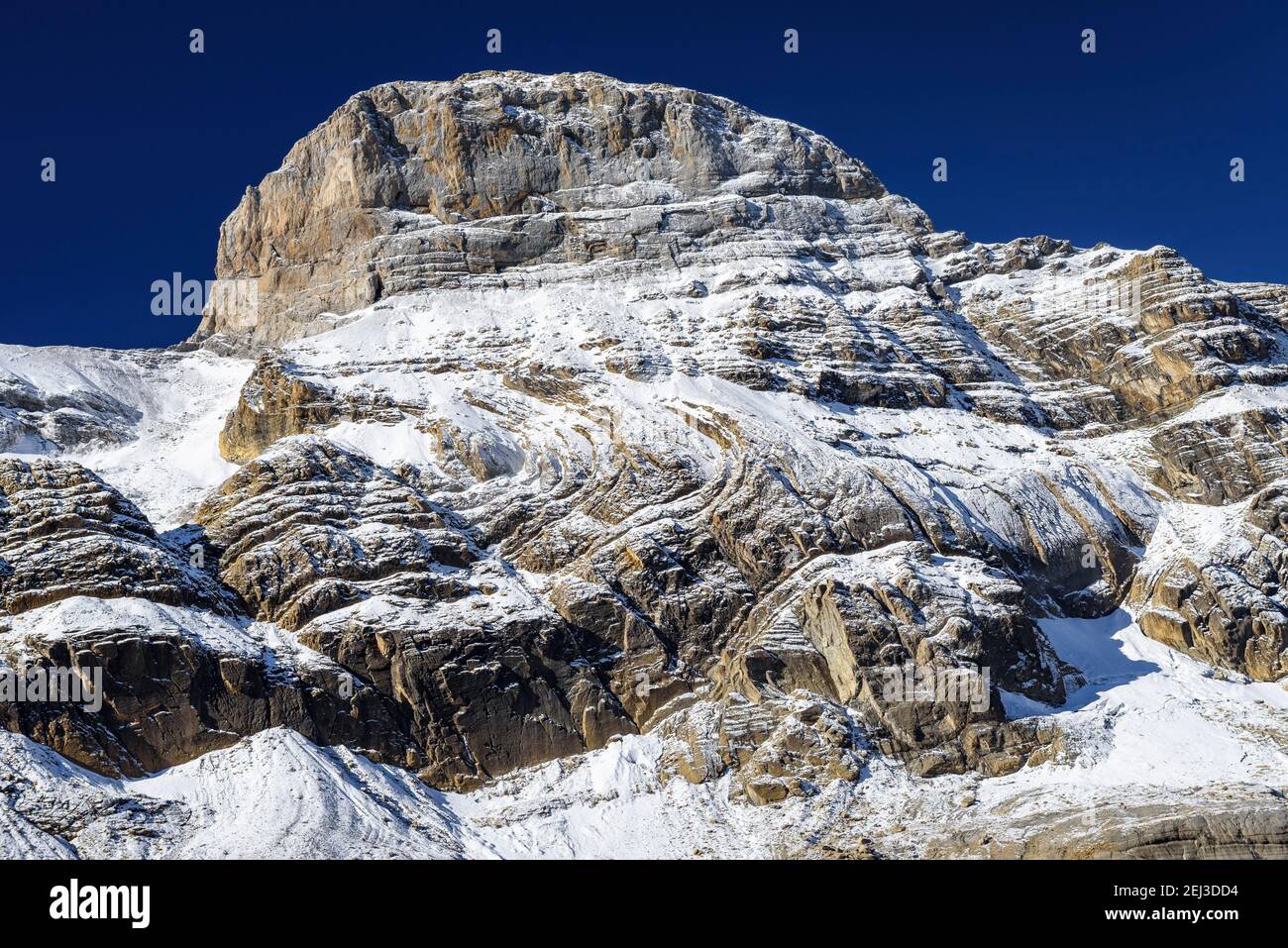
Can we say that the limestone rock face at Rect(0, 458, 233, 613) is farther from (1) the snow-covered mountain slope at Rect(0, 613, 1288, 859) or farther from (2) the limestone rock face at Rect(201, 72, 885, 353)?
(2) the limestone rock face at Rect(201, 72, 885, 353)

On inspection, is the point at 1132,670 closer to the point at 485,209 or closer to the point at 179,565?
the point at 179,565

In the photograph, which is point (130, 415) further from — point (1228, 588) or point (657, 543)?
point (1228, 588)

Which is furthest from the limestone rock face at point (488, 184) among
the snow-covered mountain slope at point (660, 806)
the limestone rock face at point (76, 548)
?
the snow-covered mountain slope at point (660, 806)

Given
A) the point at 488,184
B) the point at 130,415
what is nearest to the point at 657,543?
the point at 130,415

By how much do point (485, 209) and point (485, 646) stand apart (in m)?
70.5

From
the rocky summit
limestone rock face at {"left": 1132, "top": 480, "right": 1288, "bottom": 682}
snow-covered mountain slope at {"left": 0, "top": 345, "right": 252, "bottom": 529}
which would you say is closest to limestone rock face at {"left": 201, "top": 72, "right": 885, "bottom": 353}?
the rocky summit

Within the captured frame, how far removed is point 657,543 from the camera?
333 feet

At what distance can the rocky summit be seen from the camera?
84.4 meters

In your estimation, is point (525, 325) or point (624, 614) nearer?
point (624, 614)

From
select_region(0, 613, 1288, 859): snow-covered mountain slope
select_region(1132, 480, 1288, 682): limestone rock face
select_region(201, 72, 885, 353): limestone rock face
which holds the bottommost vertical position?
select_region(0, 613, 1288, 859): snow-covered mountain slope

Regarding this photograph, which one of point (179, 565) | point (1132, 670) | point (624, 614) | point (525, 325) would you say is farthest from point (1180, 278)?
point (179, 565)

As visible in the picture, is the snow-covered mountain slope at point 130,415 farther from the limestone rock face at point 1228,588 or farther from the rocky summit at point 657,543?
the limestone rock face at point 1228,588
